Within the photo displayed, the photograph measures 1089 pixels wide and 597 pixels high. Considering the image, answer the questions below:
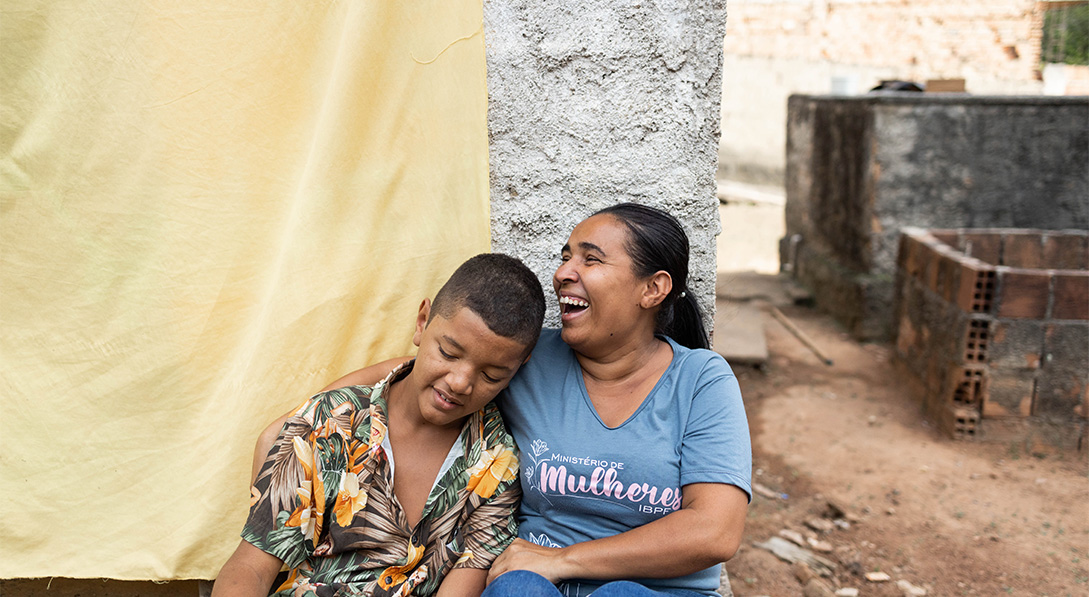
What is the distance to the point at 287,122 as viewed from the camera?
209 centimetres

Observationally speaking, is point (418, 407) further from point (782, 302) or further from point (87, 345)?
point (782, 302)

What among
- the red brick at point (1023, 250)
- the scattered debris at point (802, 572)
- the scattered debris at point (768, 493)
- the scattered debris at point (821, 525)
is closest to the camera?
the scattered debris at point (802, 572)

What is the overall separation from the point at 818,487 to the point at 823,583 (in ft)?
3.54

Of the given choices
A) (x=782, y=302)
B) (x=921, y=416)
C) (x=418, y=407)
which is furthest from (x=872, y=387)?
(x=418, y=407)

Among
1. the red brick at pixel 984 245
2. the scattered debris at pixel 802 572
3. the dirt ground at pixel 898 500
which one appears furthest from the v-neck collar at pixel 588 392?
the red brick at pixel 984 245

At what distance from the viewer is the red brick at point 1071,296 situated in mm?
4914

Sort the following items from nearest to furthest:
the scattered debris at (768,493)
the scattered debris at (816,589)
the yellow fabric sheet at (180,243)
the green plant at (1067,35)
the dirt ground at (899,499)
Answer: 1. the yellow fabric sheet at (180,243)
2. the scattered debris at (816,589)
3. the dirt ground at (899,499)
4. the scattered debris at (768,493)
5. the green plant at (1067,35)

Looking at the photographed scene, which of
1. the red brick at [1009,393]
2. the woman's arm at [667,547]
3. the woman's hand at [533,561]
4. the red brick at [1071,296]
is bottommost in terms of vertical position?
the red brick at [1009,393]

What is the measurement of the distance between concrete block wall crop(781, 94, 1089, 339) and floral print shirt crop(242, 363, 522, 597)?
5827 millimetres

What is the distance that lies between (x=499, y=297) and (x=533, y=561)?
575 mm

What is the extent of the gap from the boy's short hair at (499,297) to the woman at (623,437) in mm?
103

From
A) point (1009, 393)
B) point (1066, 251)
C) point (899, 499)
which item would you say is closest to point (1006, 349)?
point (1009, 393)

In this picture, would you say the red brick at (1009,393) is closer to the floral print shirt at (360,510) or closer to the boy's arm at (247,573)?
the floral print shirt at (360,510)

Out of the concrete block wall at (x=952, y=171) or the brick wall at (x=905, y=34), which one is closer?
the concrete block wall at (x=952, y=171)
